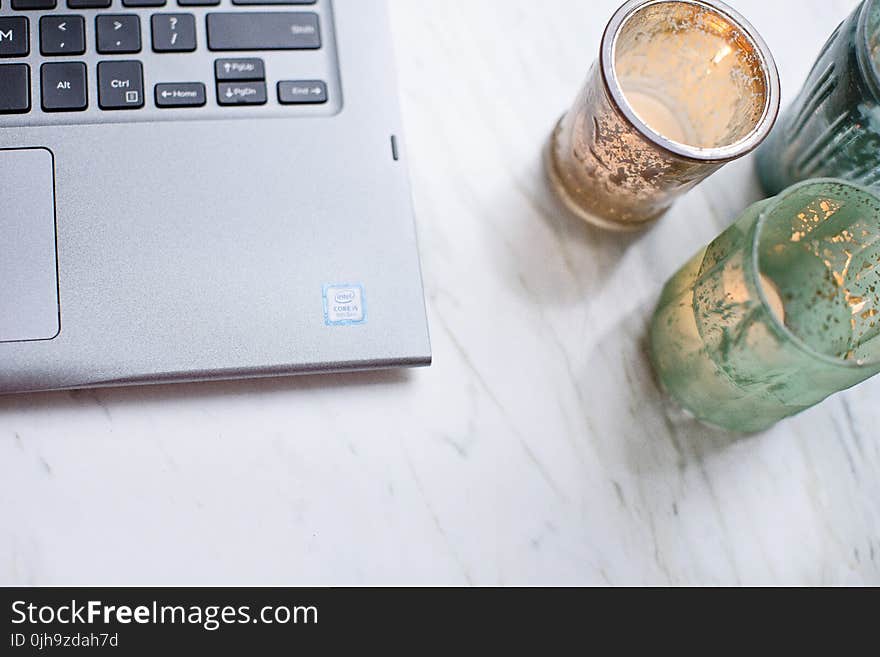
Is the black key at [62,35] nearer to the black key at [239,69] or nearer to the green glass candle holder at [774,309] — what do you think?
the black key at [239,69]

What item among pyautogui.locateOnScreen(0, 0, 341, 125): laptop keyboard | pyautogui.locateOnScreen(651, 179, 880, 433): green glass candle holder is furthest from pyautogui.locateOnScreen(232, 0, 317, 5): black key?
pyautogui.locateOnScreen(651, 179, 880, 433): green glass candle holder

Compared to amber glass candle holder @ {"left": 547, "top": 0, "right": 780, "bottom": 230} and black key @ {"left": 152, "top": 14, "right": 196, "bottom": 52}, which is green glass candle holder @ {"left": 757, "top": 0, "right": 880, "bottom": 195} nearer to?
amber glass candle holder @ {"left": 547, "top": 0, "right": 780, "bottom": 230}

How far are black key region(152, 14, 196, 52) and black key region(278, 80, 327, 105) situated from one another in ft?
0.14

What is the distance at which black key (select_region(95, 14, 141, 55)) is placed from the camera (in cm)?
38

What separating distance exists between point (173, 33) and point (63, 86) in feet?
0.17

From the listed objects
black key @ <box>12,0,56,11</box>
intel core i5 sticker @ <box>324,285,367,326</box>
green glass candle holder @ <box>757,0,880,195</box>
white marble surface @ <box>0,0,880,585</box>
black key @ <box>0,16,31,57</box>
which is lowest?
white marble surface @ <box>0,0,880,585</box>

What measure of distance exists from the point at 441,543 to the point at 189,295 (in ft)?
0.50

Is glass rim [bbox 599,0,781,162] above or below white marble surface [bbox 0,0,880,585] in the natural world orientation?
above

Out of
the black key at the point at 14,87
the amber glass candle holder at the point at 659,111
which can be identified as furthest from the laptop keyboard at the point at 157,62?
the amber glass candle holder at the point at 659,111

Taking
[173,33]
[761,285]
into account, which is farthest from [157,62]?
[761,285]

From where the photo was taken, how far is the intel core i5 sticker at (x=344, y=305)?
14.5 inches

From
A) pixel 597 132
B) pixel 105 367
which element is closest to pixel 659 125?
pixel 597 132

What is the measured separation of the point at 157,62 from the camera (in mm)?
378

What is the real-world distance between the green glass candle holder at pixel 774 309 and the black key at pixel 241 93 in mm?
206
